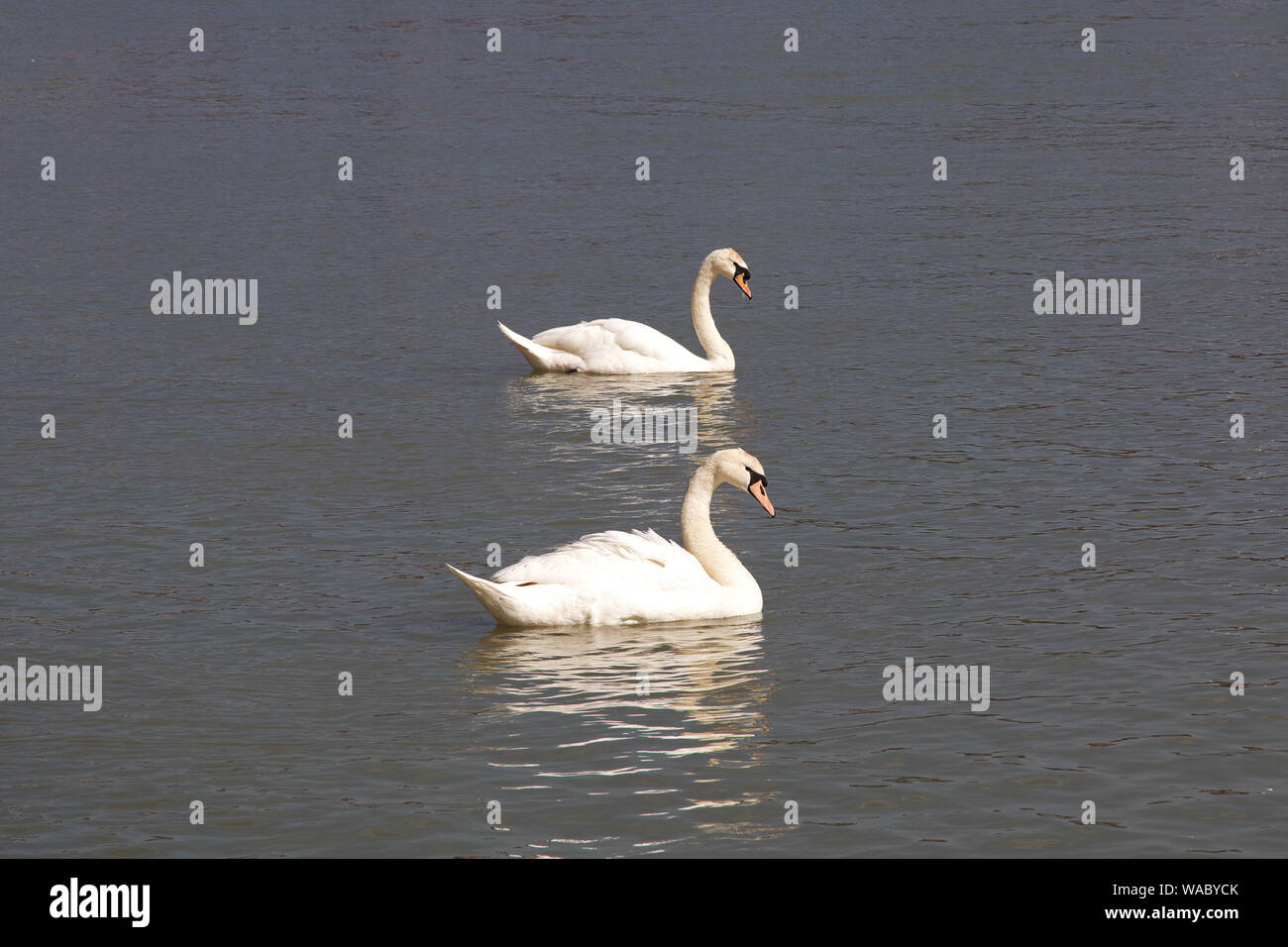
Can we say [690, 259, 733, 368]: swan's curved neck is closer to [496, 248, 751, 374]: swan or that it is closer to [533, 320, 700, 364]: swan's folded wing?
[496, 248, 751, 374]: swan

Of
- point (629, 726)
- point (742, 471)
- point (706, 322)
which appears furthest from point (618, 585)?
point (706, 322)

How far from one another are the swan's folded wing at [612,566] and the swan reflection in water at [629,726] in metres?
0.33

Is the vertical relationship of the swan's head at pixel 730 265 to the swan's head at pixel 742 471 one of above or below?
above

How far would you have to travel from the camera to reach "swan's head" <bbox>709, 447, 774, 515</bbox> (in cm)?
1374

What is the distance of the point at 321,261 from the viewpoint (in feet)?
87.7

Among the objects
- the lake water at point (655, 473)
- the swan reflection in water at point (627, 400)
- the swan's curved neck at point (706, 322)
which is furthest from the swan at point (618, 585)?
the swan's curved neck at point (706, 322)

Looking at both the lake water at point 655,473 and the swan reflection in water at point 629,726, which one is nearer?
the swan reflection in water at point 629,726

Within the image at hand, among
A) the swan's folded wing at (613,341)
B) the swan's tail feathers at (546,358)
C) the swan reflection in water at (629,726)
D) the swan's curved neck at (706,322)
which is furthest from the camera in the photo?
the swan's curved neck at (706,322)

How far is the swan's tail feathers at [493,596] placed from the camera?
12.6 metres

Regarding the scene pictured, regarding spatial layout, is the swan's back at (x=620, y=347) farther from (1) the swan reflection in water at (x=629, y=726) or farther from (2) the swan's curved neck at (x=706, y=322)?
(1) the swan reflection in water at (x=629, y=726)

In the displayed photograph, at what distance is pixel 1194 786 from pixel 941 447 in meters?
7.47

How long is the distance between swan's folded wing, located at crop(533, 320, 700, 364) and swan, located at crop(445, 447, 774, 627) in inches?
318

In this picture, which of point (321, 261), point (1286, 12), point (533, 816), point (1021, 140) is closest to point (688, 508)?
point (533, 816)

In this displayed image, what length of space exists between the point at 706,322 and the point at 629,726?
1116cm
